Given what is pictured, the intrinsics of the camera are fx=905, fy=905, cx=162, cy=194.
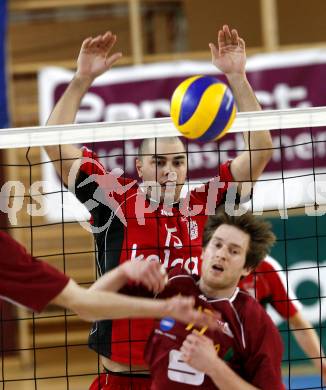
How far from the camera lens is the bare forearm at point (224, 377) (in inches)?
123

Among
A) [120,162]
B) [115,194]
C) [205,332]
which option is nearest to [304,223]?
[120,162]

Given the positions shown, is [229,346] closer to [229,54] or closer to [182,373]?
[182,373]

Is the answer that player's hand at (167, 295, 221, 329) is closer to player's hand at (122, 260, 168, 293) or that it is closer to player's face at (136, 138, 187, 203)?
player's hand at (122, 260, 168, 293)

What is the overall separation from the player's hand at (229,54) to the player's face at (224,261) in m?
0.97

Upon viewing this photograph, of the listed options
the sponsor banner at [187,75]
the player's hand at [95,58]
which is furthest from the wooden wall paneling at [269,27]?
the player's hand at [95,58]

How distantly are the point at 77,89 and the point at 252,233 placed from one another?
1.16 m

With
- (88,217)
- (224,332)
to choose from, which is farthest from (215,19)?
(224,332)

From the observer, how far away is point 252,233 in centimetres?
346

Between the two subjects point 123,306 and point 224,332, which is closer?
point 123,306

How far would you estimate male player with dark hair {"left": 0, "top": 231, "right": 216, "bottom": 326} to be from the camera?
2949mm

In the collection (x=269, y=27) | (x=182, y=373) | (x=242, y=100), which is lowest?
(x=182, y=373)

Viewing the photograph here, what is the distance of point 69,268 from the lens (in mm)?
9234

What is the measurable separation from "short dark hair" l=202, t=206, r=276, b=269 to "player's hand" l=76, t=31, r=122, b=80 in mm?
1070

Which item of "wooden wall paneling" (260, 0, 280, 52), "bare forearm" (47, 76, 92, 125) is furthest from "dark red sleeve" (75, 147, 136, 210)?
"wooden wall paneling" (260, 0, 280, 52)
